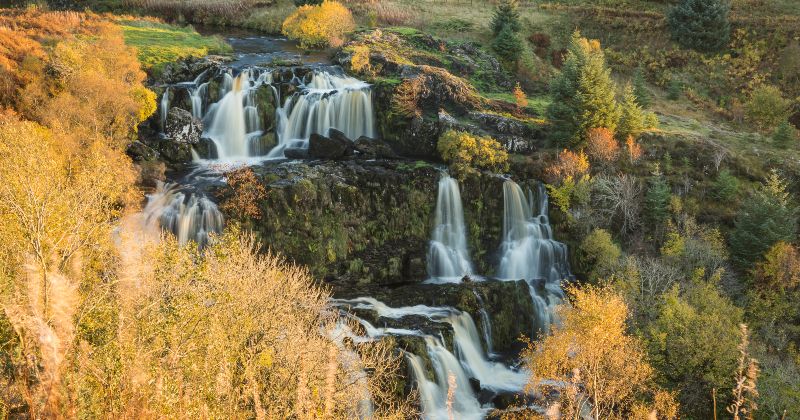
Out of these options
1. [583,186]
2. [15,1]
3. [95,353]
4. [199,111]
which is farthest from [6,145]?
[15,1]

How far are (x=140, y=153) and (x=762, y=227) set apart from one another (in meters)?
44.1

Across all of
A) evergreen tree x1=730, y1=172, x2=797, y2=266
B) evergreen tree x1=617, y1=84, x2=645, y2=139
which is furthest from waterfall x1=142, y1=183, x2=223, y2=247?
evergreen tree x1=730, y1=172, x2=797, y2=266

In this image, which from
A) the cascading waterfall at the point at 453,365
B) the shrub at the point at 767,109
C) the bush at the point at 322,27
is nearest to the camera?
the cascading waterfall at the point at 453,365

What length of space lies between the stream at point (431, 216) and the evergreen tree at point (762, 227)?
11.5 m

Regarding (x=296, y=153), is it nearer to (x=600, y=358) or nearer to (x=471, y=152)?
(x=471, y=152)

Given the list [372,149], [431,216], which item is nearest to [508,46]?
[372,149]

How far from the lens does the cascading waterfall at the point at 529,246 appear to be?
131ft

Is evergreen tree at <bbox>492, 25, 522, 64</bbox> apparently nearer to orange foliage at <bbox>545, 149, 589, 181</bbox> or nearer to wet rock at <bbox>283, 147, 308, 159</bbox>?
orange foliage at <bbox>545, 149, 589, 181</bbox>

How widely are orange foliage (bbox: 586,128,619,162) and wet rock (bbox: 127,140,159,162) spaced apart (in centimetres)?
3454

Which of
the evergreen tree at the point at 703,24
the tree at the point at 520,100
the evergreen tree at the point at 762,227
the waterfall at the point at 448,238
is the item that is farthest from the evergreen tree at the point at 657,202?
the evergreen tree at the point at 703,24

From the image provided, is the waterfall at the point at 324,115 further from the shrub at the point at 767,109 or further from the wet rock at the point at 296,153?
the shrub at the point at 767,109

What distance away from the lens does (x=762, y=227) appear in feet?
116

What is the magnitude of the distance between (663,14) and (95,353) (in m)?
82.1

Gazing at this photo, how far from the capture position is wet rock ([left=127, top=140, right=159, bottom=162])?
133 ft
